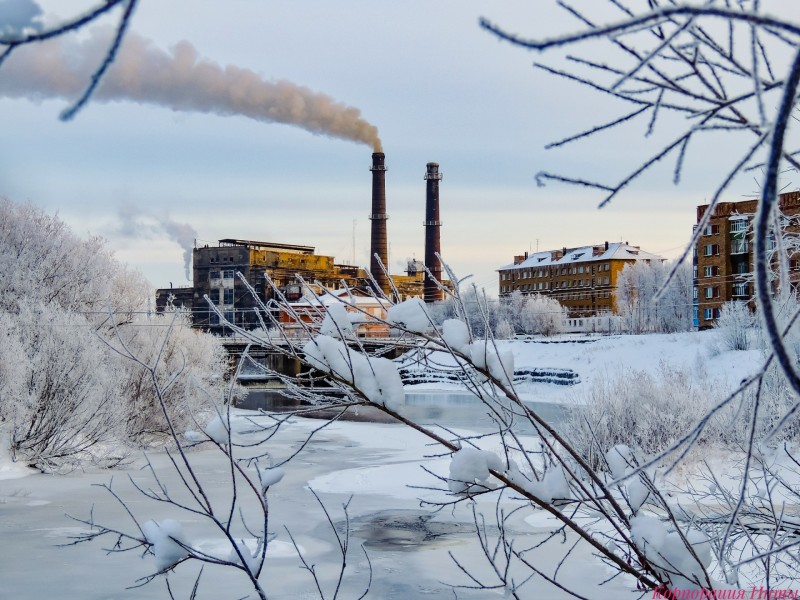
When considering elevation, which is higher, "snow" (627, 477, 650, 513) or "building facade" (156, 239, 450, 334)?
"building facade" (156, 239, 450, 334)

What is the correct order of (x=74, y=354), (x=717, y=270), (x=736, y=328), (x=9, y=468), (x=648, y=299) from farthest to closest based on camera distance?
(x=648, y=299) → (x=717, y=270) → (x=736, y=328) → (x=74, y=354) → (x=9, y=468)

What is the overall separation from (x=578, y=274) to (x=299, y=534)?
6342 cm

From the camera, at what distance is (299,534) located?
35.1 ft

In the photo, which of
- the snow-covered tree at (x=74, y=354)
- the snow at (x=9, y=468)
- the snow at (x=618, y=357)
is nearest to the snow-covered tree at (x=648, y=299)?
the snow at (x=618, y=357)

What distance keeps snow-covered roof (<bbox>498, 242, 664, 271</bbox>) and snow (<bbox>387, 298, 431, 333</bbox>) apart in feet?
225

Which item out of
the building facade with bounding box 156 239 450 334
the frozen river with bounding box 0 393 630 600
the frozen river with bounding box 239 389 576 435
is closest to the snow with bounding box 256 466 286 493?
the frozen river with bounding box 0 393 630 600

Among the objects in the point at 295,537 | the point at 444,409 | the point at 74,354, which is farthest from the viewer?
the point at 444,409

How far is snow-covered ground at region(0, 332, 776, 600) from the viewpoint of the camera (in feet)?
27.7

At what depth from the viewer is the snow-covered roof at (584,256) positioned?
226 feet

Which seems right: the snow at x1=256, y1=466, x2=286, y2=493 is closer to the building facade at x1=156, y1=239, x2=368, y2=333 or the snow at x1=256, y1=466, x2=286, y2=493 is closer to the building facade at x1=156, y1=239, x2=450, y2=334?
the building facade at x1=156, y1=239, x2=368, y2=333

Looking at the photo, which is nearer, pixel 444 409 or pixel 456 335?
pixel 456 335

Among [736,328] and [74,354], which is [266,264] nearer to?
[736,328]

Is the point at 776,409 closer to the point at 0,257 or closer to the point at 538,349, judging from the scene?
the point at 0,257

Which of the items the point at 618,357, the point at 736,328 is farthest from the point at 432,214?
the point at 736,328
